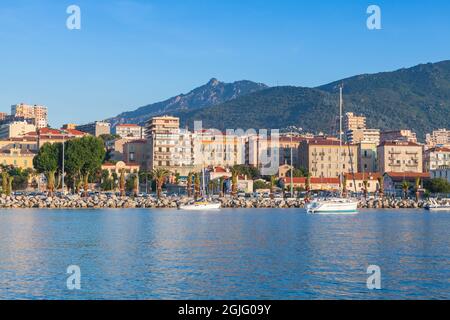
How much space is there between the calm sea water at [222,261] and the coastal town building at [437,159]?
115 m

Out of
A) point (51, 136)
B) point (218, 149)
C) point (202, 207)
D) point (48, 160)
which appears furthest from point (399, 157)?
point (202, 207)

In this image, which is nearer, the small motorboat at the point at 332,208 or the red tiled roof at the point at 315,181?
the small motorboat at the point at 332,208

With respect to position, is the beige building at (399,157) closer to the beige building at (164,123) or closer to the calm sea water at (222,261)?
the beige building at (164,123)

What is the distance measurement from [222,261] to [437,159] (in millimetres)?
142151

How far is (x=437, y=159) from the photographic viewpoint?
169m

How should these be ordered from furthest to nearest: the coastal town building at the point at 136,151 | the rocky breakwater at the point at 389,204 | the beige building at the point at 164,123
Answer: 1. the beige building at the point at 164,123
2. the coastal town building at the point at 136,151
3. the rocky breakwater at the point at 389,204

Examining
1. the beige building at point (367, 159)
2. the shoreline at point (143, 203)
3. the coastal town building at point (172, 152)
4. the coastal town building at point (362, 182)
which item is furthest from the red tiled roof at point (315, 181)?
the shoreline at point (143, 203)

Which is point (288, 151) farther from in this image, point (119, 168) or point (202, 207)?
point (202, 207)

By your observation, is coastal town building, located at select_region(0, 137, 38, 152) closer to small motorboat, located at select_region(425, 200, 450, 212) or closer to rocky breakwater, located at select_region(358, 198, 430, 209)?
rocky breakwater, located at select_region(358, 198, 430, 209)

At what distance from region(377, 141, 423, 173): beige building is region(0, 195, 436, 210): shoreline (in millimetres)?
49305

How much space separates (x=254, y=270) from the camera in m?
31.6

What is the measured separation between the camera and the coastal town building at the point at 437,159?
168 m
